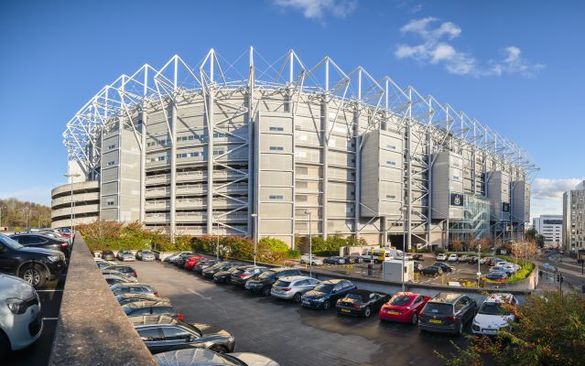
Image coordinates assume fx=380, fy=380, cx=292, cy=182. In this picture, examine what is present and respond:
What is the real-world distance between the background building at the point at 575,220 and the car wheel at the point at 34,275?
15838 centimetres

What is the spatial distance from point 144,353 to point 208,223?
62967 millimetres

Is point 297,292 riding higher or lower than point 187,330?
lower

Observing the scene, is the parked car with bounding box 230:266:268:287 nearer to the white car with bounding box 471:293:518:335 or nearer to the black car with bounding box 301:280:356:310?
the black car with bounding box 301:280:356:310

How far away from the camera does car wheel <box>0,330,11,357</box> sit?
561 cm

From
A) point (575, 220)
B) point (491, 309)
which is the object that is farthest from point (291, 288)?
point (575, 220)

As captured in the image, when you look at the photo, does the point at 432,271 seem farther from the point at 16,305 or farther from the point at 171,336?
the point at 16,305

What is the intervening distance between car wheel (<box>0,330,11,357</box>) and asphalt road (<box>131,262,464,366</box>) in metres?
7.78

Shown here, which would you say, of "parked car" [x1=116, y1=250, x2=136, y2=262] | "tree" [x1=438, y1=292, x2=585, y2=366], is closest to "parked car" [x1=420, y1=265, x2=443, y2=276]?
"parked car" [x1=116, y1=250, x2=136, y2=262]

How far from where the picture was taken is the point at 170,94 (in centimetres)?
6800

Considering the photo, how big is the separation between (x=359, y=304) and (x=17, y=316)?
1389 centimetres

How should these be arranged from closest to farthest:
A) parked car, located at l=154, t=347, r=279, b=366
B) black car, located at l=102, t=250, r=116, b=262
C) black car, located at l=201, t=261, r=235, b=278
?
parked car, located at l=154, t=347, r=279, b=366 < black car, located at l=201, t=261, r=235, b=278 < black car, located at l=102, t=250, r=116, b=262

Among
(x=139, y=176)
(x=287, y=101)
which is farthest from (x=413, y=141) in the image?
(x=139, y=176)

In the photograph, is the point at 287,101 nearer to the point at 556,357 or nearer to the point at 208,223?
the point at 208,223

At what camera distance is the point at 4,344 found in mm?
5656
